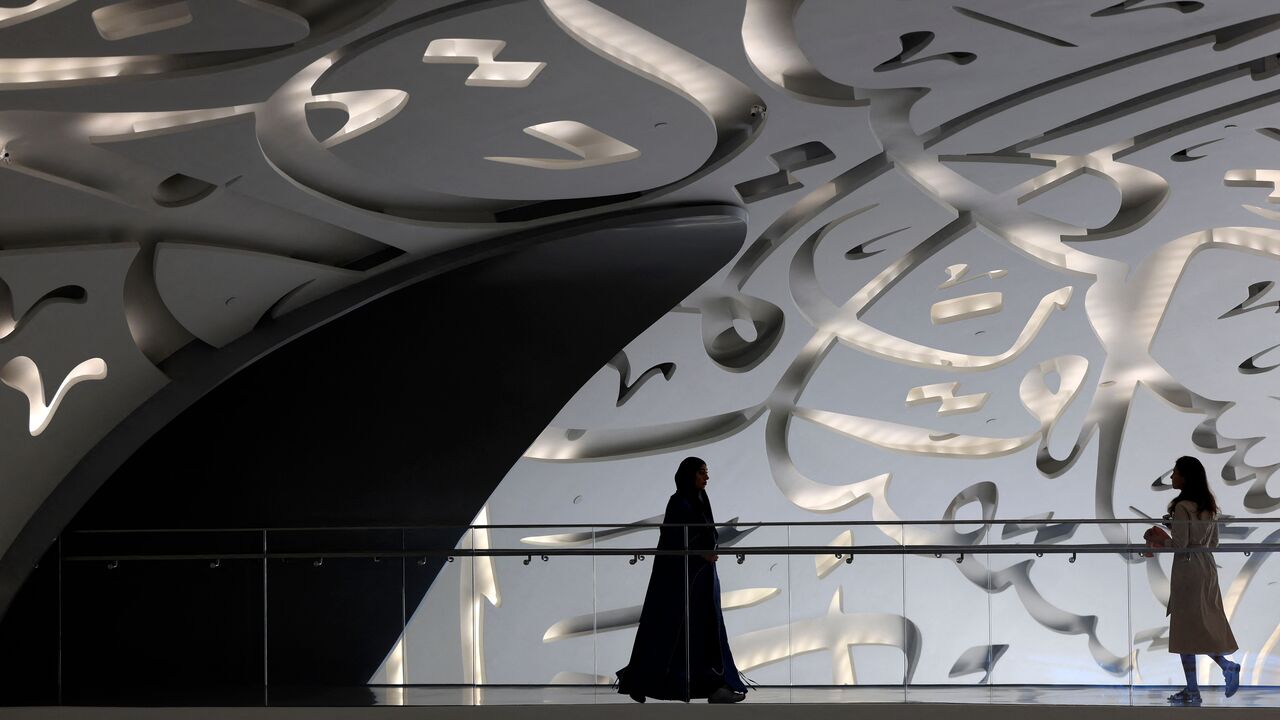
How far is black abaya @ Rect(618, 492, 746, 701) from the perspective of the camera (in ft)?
21.9

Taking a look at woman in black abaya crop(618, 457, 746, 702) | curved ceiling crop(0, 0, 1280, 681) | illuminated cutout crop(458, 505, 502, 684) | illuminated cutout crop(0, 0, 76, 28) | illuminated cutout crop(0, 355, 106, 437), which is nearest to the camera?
illuminated cutout crop(0, 0, 76, 28)

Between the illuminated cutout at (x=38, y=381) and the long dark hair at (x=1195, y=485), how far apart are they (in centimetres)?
624

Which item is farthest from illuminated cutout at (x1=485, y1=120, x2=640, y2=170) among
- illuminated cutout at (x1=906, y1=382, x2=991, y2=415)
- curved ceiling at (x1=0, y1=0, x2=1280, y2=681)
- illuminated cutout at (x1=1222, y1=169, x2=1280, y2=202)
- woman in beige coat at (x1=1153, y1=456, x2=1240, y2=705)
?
illuminated cutout at (x1=906, y1=382, x2=991, y2=415)

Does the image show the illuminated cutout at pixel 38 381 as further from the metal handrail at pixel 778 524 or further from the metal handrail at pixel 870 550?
the metal handrail at pixel 870 550

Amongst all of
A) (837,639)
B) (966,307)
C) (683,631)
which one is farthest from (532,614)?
(966,307)

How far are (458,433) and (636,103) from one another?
379 cm

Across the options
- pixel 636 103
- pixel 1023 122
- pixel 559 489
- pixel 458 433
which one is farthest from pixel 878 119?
pixel 559 489

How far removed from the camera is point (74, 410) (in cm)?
776

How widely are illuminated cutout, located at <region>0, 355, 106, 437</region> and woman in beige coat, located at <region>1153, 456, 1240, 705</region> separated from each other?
6.26m

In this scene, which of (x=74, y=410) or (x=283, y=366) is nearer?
(x=74, y=410)

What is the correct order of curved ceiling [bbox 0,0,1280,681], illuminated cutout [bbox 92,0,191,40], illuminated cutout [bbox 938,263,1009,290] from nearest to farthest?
illuminated cutout [bbox 92,0,191,40], curved ceiling [bbox 0,0,1280,681], illuminated cutout [bbox 938,263,1009,290]

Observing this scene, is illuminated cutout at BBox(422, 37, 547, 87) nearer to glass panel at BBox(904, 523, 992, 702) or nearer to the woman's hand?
glass panel at BBox(904, 523, 992, 702)

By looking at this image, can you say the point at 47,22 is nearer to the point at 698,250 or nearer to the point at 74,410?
the point at 74,410

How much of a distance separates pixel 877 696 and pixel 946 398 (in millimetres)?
7205
